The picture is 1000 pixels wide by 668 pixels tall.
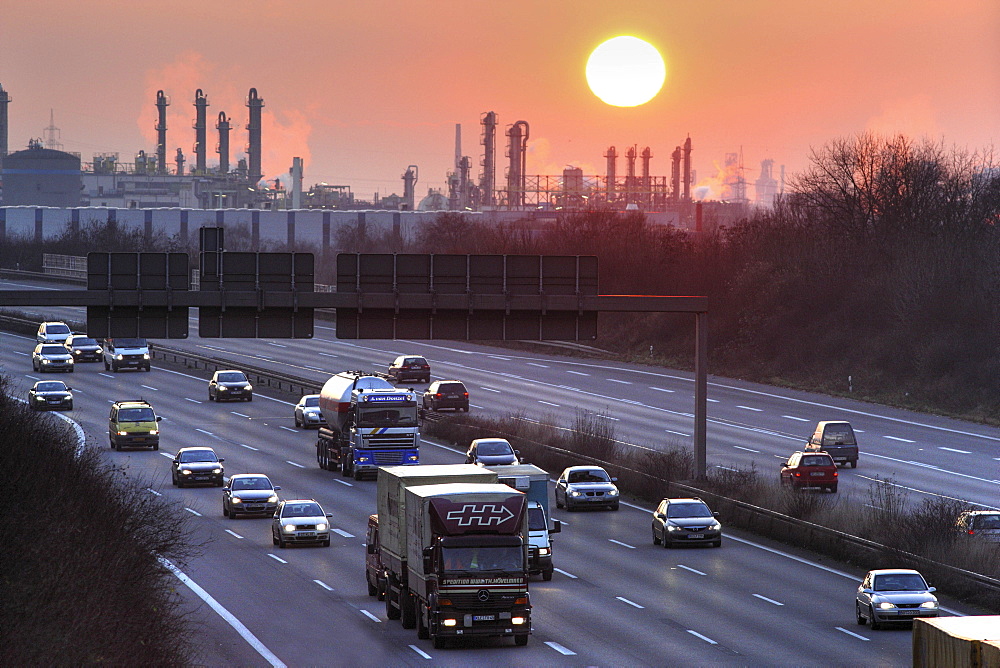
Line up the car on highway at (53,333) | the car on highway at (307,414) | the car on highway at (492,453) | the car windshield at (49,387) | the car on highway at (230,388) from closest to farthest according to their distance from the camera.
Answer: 1. the car on highway at (492,453)
2. the car on highway at (307,414)
3. the car windshield at (49,387)
4. the car on highway at (230,388)
5. the car on highway at (53,333)

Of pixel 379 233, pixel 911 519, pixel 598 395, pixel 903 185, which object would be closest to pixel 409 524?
pixel 911 519

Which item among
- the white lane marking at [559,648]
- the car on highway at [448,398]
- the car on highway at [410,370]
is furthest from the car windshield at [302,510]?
the car on highway at [410,370]

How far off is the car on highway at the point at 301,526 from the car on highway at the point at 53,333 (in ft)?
207

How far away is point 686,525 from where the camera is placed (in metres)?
42.0

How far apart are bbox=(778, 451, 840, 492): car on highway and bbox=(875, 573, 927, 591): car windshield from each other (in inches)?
762

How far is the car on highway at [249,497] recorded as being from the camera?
1901 inches

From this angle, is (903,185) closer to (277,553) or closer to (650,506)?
(650,506)

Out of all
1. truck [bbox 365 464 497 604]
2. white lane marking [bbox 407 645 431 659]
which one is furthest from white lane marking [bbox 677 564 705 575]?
white lane marking [bbox 407 645 431 659]

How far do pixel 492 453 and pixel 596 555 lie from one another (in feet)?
47.1

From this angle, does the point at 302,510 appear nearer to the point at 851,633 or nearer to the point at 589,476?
the point at 589,476

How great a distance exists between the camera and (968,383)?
76.5 m

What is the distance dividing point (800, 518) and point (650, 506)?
7.47 meters

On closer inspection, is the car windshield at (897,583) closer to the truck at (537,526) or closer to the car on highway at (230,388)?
the truck at (537,526)

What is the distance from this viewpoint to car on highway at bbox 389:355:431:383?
88.1m
